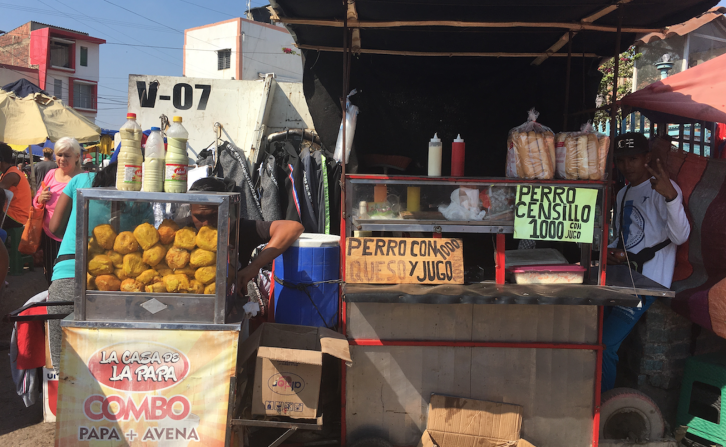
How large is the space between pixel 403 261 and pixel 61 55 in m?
41.4

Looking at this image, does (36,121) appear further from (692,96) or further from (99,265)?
(692,96)

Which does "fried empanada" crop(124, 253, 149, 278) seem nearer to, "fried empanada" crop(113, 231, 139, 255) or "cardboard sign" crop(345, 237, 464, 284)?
"fried empanada" crop(113, 231, 139, 255)

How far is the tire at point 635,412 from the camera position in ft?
10.9

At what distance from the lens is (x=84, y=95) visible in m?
36.4

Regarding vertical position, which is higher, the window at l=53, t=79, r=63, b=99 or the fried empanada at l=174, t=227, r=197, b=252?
the window at l=53, t=79, r=63, b=99

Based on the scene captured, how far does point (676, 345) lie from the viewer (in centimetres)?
380

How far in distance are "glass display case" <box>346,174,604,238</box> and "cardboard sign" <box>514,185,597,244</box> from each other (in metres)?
0.05

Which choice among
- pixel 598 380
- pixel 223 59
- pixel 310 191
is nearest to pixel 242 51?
pixel 223 59

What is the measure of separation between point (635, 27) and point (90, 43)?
41.6 metres

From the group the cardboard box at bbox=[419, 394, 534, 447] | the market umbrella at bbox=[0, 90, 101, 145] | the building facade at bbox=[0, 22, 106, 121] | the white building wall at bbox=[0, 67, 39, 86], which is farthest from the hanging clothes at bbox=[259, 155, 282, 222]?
the building facade at bbox=[0, 22, 106, 121]

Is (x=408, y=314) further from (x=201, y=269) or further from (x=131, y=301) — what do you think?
Result: (x=131, y=301)

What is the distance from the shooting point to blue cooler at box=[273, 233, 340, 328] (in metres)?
3.53

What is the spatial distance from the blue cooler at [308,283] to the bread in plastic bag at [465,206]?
986mm

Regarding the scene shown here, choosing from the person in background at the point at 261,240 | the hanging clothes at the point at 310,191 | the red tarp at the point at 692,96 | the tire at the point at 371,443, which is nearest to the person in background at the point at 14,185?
the hanging clothes at the point at 310,191
